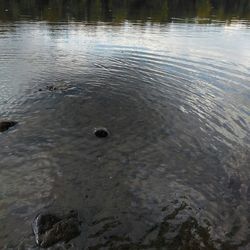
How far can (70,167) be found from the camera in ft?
66.0

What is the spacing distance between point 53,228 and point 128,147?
925 cm

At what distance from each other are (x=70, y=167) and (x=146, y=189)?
5225 millimetres

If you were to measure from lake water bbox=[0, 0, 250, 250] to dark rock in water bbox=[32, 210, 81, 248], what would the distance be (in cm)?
38

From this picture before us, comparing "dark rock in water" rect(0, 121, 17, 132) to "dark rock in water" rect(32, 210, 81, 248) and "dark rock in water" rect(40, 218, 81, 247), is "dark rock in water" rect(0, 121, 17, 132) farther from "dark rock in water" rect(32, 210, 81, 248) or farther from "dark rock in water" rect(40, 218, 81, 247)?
"dark rock in water" rect(40, 218, 81, 247)

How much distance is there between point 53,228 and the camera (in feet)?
49.0

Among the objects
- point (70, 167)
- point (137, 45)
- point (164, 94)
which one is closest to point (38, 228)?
point (70, 167)

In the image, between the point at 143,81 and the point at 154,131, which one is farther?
the point at 143,81

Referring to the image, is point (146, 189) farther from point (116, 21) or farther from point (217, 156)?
point (116, 21)

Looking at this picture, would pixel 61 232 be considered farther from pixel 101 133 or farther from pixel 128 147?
pixel 101 133

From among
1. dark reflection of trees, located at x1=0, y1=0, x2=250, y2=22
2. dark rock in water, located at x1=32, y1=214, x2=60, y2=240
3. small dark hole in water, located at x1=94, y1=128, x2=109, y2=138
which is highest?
dark rock in water, located at x1=32, y1=214, x2=60, y2=240

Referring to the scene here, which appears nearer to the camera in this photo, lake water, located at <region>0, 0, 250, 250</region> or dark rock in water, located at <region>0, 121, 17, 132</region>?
lake water, located at <region>0, 0, 250, 250</region>

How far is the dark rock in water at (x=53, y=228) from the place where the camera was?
14.5 metres

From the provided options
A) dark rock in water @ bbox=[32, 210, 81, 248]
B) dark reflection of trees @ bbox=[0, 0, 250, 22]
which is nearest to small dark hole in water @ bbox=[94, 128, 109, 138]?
dark rock in water @ bbox=[32, 210, 81, 248]

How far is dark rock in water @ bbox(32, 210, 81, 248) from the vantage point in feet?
47.4
